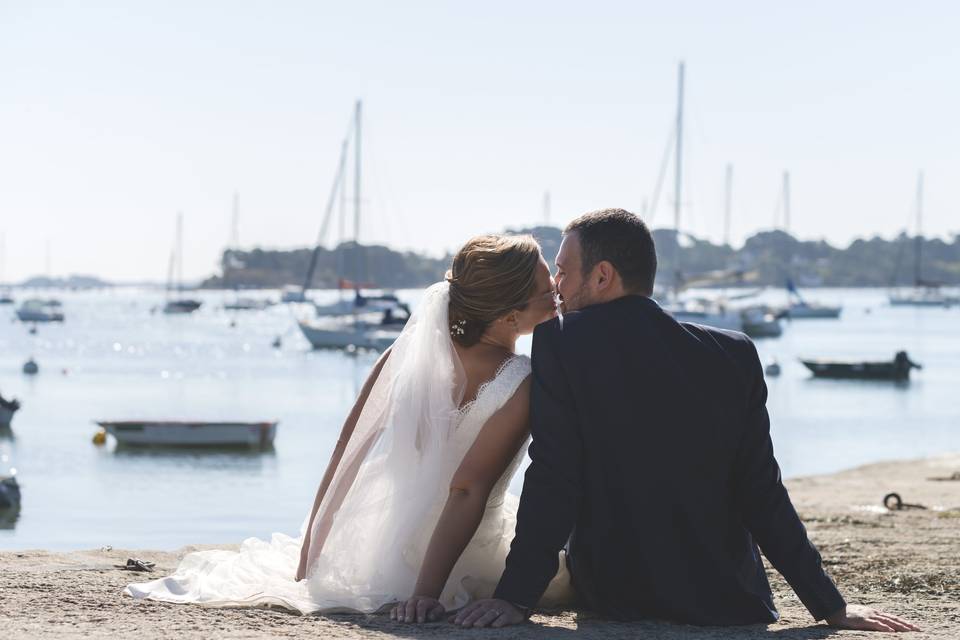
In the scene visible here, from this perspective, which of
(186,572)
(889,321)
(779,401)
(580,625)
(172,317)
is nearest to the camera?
(580,625)

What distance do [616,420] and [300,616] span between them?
1.34 m

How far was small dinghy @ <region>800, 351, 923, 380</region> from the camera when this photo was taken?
4569 cm

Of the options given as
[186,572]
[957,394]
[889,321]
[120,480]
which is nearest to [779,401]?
[957,394]

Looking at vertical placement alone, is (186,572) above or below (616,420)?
below

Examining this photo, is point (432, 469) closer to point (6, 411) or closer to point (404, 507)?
point (404, 507)

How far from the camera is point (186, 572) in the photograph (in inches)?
191

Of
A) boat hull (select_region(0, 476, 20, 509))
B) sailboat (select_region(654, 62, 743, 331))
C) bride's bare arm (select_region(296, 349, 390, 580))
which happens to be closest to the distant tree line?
sailboat (select_region(654, 62, 743, 331))

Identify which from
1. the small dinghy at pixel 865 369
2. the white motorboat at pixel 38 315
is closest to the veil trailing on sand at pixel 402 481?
the small dinghy at pixel 865 369

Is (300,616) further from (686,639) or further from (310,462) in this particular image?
(310,462)

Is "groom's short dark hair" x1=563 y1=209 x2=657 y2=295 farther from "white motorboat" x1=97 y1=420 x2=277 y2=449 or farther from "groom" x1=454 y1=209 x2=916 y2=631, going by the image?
"white motorboat" x1=97 y1=420 x2=277 y2=449

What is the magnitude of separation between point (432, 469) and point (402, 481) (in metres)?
0.14

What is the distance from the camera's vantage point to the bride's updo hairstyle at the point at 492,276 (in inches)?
170

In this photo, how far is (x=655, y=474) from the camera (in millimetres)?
4098

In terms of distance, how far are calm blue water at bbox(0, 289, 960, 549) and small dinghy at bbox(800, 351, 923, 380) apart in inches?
23.5
